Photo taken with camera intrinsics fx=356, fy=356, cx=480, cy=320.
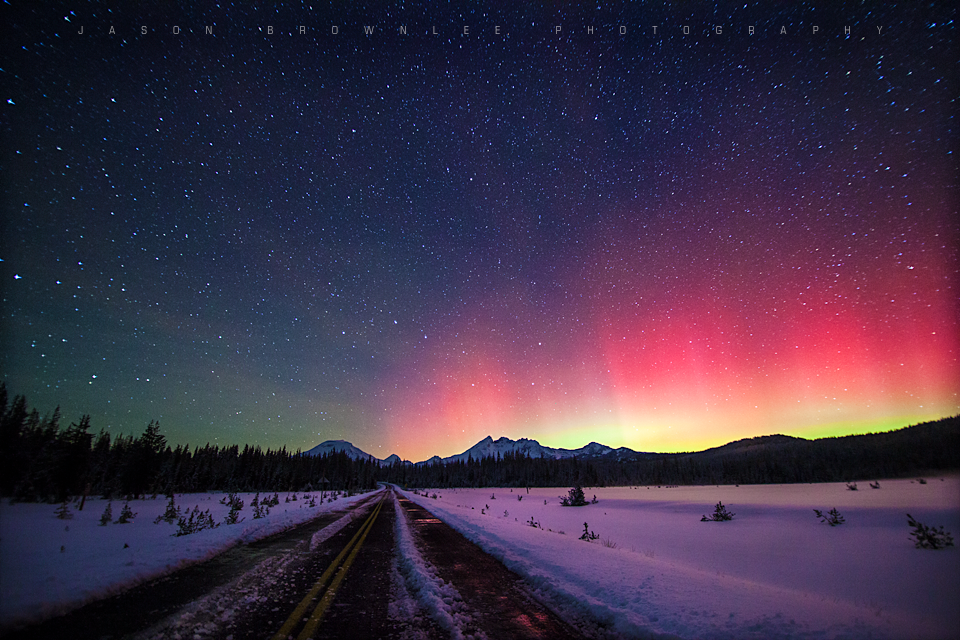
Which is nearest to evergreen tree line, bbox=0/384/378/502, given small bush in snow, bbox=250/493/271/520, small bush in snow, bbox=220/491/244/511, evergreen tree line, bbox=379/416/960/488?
small bush in snow, bbox=220/491/244/511

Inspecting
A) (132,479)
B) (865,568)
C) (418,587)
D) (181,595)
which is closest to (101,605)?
(181,595)

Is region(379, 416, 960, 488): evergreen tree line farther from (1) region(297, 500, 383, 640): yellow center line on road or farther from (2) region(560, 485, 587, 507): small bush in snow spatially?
(2) region(560, 485, 587, 507): small bush in snow

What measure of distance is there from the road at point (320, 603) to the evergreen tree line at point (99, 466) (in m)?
46.4

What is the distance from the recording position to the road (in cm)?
422

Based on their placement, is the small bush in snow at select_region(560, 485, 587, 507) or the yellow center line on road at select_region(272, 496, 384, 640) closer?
the yellow center line on road at select_region(272, 496, 384, 640)

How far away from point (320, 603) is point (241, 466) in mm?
97623

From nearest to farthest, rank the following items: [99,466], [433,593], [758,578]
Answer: [433,593] → [758,578] → [99,466]

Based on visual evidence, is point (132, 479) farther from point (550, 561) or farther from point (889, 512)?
point (889, 512)

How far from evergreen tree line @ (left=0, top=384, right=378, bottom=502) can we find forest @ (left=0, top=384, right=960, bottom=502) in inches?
4.6

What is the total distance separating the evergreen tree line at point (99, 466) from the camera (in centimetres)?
3844

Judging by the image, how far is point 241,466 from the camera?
269 feet

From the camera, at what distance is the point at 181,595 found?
5.47 metres

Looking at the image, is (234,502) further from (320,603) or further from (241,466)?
(241,466)

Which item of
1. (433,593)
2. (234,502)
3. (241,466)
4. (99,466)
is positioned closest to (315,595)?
(433,593)
